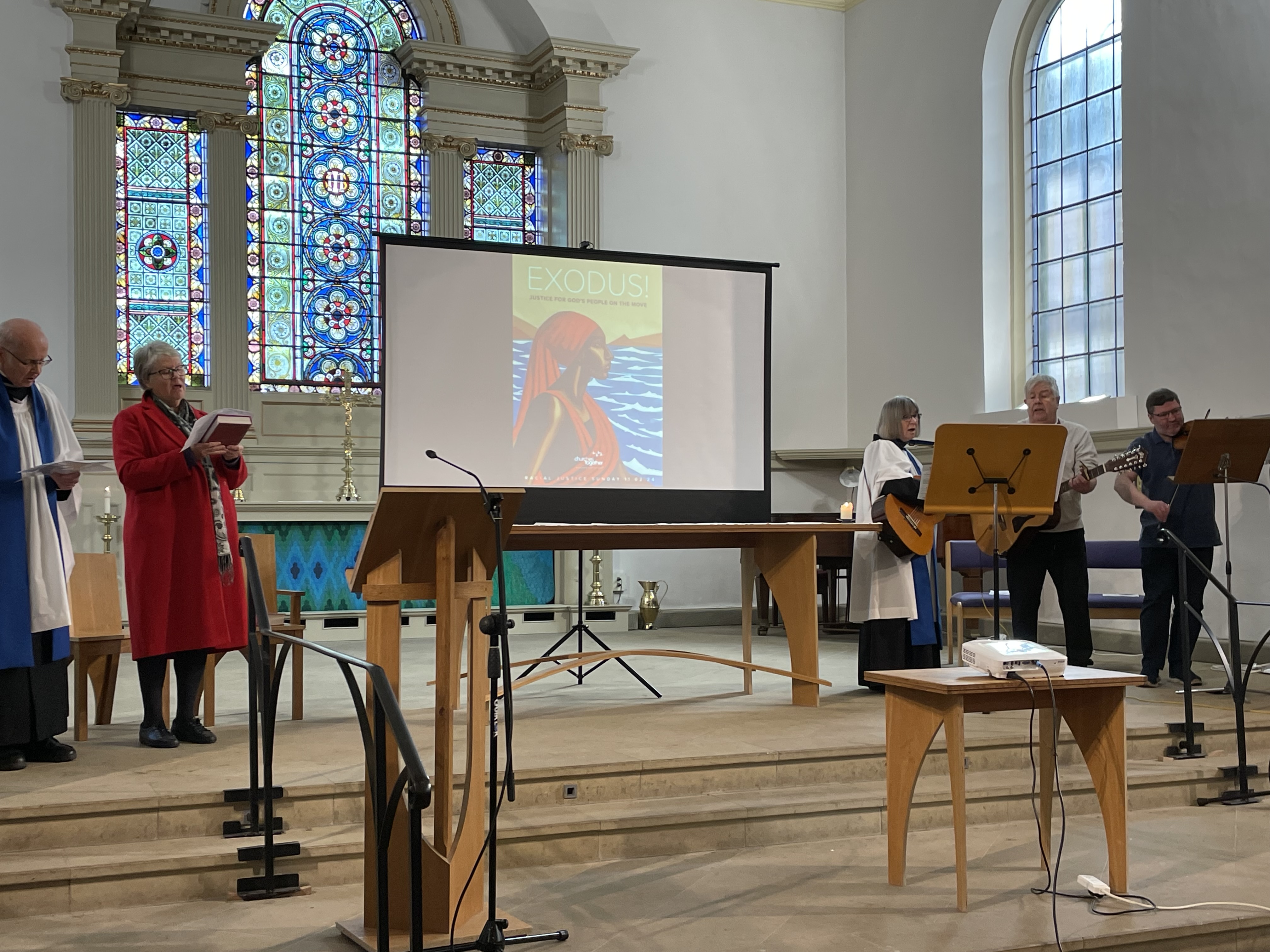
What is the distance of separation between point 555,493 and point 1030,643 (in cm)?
299

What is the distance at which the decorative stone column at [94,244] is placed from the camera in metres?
8.88

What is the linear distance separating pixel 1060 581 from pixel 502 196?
19.0 ft

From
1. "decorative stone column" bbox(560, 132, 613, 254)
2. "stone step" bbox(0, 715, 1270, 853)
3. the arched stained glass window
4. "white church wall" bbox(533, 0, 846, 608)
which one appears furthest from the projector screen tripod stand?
"decorative stone column" bbox(560, 132, 613, 254)

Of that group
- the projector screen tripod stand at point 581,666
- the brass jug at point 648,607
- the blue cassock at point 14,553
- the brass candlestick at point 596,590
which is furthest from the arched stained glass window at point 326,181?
the blue cassock at point 14,553

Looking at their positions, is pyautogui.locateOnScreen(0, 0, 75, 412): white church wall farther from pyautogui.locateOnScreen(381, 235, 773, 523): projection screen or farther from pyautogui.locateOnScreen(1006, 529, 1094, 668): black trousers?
pyautogui.locateOnScreen(1006, 529, 1094, 668): black trousers

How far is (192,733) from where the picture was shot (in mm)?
5000

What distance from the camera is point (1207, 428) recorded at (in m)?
5.71

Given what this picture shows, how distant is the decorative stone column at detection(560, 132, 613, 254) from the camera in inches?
400

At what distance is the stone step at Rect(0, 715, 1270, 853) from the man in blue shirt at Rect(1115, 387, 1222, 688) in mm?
Result: 1072

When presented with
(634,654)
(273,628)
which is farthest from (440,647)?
(634,654)

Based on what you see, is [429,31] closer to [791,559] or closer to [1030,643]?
[791,559]

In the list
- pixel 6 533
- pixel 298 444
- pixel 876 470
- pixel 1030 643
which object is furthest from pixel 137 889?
pixel 298 444

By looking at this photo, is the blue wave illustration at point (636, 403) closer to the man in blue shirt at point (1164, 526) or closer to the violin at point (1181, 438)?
the man in blue shirt at point (1164, 526)

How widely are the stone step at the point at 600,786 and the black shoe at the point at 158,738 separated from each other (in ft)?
2.81
